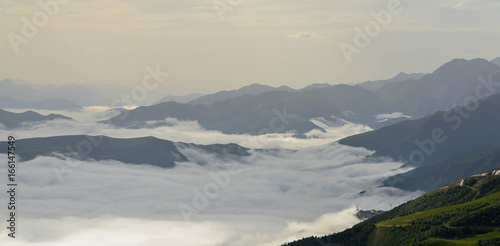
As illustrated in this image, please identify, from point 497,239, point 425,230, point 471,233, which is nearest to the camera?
point 497,239

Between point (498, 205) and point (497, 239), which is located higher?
point (498, 205)

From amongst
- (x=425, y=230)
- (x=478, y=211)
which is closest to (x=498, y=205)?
(x=478, y=211)

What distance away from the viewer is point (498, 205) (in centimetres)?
19350

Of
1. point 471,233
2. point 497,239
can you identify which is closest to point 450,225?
point 471,233

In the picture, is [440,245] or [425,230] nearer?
[440,245]

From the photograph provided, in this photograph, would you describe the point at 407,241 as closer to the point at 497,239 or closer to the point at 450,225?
the point at 450,225

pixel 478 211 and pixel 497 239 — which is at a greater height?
pixel 478 211

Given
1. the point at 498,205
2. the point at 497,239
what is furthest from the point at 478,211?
the point at 497,239

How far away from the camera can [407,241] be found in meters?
193

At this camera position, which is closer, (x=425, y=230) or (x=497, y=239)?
(x=497, y=239)

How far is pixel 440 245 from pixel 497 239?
54.2 feet

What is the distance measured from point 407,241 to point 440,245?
14620 mm

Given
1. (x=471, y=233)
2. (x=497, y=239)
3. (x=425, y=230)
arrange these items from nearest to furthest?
1. (x=497, y=239)
2. (x=471, y=233)
3. (x=425, y=230)

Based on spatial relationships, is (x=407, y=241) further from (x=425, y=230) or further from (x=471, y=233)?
(x=471, y=233)
